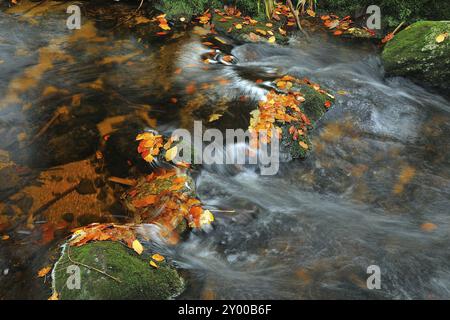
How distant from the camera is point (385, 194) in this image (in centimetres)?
485

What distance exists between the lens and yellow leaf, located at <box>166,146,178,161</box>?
478cm

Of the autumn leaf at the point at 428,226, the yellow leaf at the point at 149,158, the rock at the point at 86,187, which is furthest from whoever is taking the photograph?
the yellow leaf at the point at 149,158

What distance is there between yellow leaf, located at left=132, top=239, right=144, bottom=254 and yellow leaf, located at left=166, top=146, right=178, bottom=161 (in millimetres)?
1491

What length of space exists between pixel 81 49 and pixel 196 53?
228cm

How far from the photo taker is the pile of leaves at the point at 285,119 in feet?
17.7

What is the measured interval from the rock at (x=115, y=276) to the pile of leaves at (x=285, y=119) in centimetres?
260

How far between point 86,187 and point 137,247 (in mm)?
1369

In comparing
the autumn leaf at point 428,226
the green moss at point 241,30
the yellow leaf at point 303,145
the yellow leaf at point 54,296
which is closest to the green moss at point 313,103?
the yellow leaf at point 303,145

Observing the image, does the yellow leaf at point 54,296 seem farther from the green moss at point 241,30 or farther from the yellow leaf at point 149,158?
the green moss at point 241,30

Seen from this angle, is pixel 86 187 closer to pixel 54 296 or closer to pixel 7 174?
pixel 7 174
